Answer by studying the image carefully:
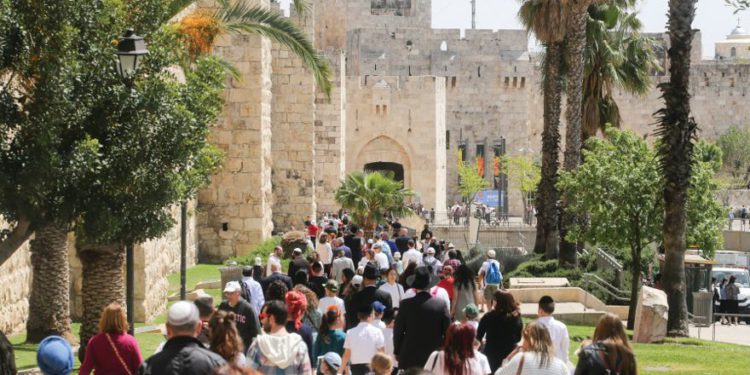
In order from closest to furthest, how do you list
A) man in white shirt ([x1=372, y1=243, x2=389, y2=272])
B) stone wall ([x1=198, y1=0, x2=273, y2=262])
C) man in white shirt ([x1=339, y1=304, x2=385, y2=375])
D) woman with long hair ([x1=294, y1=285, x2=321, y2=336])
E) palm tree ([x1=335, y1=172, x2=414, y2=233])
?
man in white shirt ([x1=339, y1=304, x2=385, y2=375]), woman with long hair ([x1=294, y1=285, x2=321, y2=336]), man in white shirt ([x1=372, y1=243, x2=389, y2=272]), stone wall ([x1=198, y1=0, x2=273, y2=262]), palm tree ([x1=335, y1=172, x2=414, y2=233])

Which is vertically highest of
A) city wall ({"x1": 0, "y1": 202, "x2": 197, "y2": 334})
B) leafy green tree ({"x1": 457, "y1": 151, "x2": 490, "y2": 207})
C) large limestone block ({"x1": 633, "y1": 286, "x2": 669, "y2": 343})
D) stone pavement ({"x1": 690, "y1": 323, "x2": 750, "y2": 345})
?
leafy green tree ({"x1": 457, "y1": 151, "x2": 490, "y2": 207})

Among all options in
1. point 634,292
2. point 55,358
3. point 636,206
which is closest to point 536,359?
point 55,358

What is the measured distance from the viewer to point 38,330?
1398 centimetres

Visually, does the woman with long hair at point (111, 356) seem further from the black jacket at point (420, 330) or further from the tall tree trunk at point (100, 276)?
the tall tree trunk at point (100, 276)

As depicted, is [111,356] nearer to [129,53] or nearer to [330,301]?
[129,53]

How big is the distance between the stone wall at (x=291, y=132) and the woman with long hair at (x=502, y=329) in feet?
73.3

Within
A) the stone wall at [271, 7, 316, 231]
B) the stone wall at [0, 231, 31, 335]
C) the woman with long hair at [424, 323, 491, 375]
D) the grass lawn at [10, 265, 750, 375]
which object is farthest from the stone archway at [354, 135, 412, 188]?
the woman with long hair at [424, 323, 491, 375]

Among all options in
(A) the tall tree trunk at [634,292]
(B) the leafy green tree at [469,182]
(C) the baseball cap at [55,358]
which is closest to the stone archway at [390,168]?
(B) the leafy green tree at [469,182]

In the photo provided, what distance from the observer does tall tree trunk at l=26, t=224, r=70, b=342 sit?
45.9 ft

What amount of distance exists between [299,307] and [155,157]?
7.34 ft

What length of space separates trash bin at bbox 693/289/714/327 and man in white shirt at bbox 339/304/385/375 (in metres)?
13.4

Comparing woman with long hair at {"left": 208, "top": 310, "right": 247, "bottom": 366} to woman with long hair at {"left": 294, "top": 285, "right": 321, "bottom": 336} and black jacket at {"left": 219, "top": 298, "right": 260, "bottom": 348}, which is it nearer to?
black jacket at {"left": 219, "top": 298, "right": 260, "bottom": 348}

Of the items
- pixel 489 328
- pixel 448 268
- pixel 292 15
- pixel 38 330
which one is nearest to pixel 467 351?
pixel 489 328

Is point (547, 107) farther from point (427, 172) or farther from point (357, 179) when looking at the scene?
point (427, 172)
